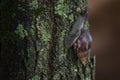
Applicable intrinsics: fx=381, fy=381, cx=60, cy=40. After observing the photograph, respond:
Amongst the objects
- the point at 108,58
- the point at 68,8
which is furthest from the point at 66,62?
the point at 108,58

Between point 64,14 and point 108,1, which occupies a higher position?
point 64,14

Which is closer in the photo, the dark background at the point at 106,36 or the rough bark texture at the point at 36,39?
the rough bark texture at the point at 36,39

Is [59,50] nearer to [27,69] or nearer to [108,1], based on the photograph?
[27,69]

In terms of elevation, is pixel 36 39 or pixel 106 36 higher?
pixel 36 39

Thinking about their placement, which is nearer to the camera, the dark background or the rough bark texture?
the rough bark texture

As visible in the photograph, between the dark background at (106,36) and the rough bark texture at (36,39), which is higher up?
the rough bark texture at (36,39)

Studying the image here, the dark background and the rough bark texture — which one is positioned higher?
the rough bark texture

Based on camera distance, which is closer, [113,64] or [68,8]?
[68,8]

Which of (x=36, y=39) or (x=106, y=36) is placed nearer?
(x=36, y=39)
